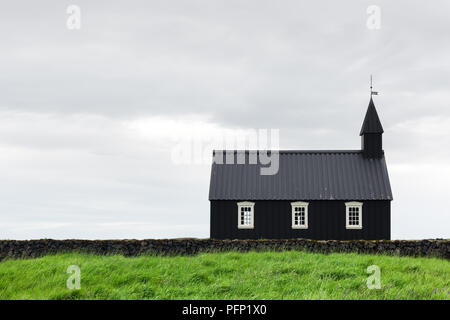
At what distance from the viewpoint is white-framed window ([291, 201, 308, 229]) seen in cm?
3103

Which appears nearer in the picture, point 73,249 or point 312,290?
point 312,290

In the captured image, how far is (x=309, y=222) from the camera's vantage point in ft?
102

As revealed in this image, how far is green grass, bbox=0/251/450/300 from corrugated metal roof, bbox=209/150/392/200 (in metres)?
12.0

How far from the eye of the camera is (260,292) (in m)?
13.8

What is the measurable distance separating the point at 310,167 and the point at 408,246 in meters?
10.7

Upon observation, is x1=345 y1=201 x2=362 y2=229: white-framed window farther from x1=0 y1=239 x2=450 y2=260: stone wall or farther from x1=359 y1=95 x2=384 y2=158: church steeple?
x1=0 y1=239 x2=450 y2=260: stone wall

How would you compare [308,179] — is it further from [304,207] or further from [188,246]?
[188,246]

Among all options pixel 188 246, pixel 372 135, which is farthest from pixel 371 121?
pixel 188 246

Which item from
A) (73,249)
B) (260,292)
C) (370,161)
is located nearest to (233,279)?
(260,292)

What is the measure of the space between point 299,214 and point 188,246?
1076cm

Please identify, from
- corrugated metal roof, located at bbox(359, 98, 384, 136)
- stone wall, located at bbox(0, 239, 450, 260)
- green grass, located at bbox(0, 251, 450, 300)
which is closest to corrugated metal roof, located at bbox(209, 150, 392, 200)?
corrugated metal roof, located at bbox(359, 98, 384, 136)
